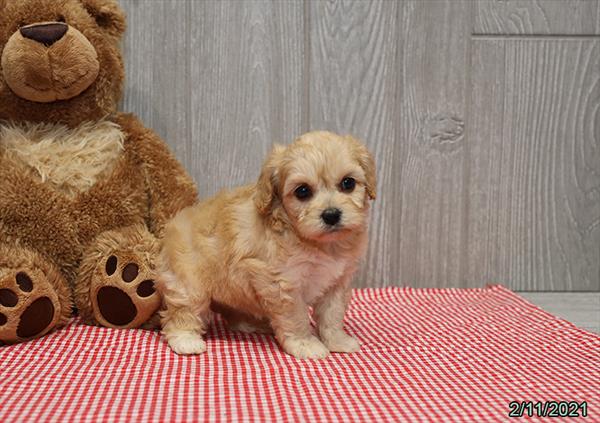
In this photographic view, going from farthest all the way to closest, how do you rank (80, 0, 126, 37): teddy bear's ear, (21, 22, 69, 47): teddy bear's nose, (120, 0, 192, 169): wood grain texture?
(120, 0, 192, 169): wood grain texture, (80, 0, 126, 37): teddy bear's ear, (21, 22, 69, 47): teddy bear's nose

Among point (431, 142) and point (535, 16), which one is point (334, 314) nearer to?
point (431, 142)

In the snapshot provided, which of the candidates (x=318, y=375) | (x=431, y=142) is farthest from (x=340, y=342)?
(x=431, y=142)

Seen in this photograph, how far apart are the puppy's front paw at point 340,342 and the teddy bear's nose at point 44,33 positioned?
1.15 m

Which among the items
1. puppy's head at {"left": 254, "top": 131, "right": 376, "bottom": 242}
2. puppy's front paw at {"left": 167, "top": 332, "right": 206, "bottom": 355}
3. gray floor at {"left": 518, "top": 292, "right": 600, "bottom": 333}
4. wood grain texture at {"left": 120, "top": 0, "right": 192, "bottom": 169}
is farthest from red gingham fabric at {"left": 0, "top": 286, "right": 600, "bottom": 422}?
wood grain texture at {"left": 120, "top": 0, "right": 192, "bottom": 169}

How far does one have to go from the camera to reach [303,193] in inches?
64.7

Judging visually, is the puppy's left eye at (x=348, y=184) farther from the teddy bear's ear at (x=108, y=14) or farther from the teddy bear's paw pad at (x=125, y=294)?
the teddy bear's ear at (x=108, y=14)

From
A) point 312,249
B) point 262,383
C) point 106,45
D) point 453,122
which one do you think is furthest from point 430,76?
point 262,383

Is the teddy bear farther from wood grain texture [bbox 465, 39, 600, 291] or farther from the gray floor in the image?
the gray floor

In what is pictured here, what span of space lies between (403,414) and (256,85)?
137 cm

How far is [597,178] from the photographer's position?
7.89ft

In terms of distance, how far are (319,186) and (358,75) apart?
822 millimetres

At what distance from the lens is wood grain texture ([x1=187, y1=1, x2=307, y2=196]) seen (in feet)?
7.39

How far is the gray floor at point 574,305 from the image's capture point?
2.09 meters

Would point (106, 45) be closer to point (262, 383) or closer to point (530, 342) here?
point (262, 383)
